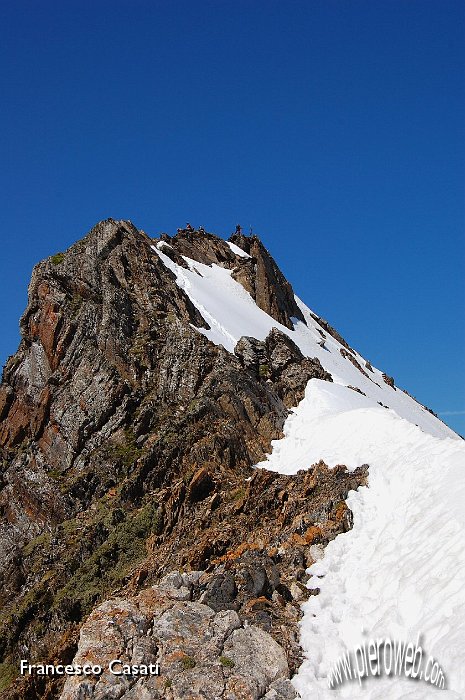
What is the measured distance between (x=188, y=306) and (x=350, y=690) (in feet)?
107

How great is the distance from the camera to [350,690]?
1326cm

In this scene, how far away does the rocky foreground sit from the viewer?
15852mm

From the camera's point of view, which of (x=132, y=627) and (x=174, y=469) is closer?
(x=132, y=627)

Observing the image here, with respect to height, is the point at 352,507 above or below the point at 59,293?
below

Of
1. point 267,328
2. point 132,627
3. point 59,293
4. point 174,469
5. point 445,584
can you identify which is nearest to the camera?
point 445,584

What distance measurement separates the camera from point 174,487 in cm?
2623

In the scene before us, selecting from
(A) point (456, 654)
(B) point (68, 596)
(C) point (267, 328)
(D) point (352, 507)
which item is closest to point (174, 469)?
(B) point (68, 596)

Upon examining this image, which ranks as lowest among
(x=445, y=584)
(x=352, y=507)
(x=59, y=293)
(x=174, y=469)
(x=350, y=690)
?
(x=350, y=690)

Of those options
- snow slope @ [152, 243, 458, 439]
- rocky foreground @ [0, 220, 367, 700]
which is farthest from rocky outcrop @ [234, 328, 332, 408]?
snow slope @ [152, 243, 458, 439]

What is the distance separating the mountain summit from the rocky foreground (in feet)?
0.26

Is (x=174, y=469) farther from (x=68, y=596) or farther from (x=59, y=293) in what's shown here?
(x=59, y=293)

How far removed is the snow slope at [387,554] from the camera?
43.1 ft

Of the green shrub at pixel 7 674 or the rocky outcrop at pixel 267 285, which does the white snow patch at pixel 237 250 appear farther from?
the green shrub at pixel 7 674

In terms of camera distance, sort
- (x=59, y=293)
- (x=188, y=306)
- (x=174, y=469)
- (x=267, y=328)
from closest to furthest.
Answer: (x=174, y=469) → (x=59, y=293) → (x=188, y=306) → (x=267, y=328)
